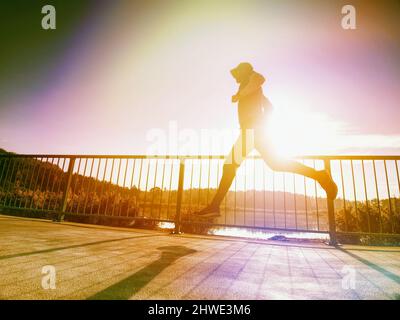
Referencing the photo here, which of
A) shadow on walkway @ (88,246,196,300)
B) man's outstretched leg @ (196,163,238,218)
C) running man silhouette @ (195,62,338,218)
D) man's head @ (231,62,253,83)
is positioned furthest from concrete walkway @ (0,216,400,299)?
man's head @ (231,62,253,83)

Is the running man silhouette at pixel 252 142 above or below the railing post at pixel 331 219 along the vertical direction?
above

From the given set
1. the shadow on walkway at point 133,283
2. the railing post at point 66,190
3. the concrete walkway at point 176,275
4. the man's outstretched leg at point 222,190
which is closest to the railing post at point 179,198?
the man's outstretched leg at point 222,190

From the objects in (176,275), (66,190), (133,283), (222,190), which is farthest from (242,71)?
(66,190)

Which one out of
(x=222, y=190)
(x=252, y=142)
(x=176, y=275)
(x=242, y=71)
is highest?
(x=242, y=71)

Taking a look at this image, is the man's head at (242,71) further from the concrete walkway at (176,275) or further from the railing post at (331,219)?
the railing post at (331,219)

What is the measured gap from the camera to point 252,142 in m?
2.84

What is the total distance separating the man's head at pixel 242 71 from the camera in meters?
2.98

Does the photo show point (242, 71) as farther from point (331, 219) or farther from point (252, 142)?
point (331, 219)

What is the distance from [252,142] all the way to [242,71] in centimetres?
94
